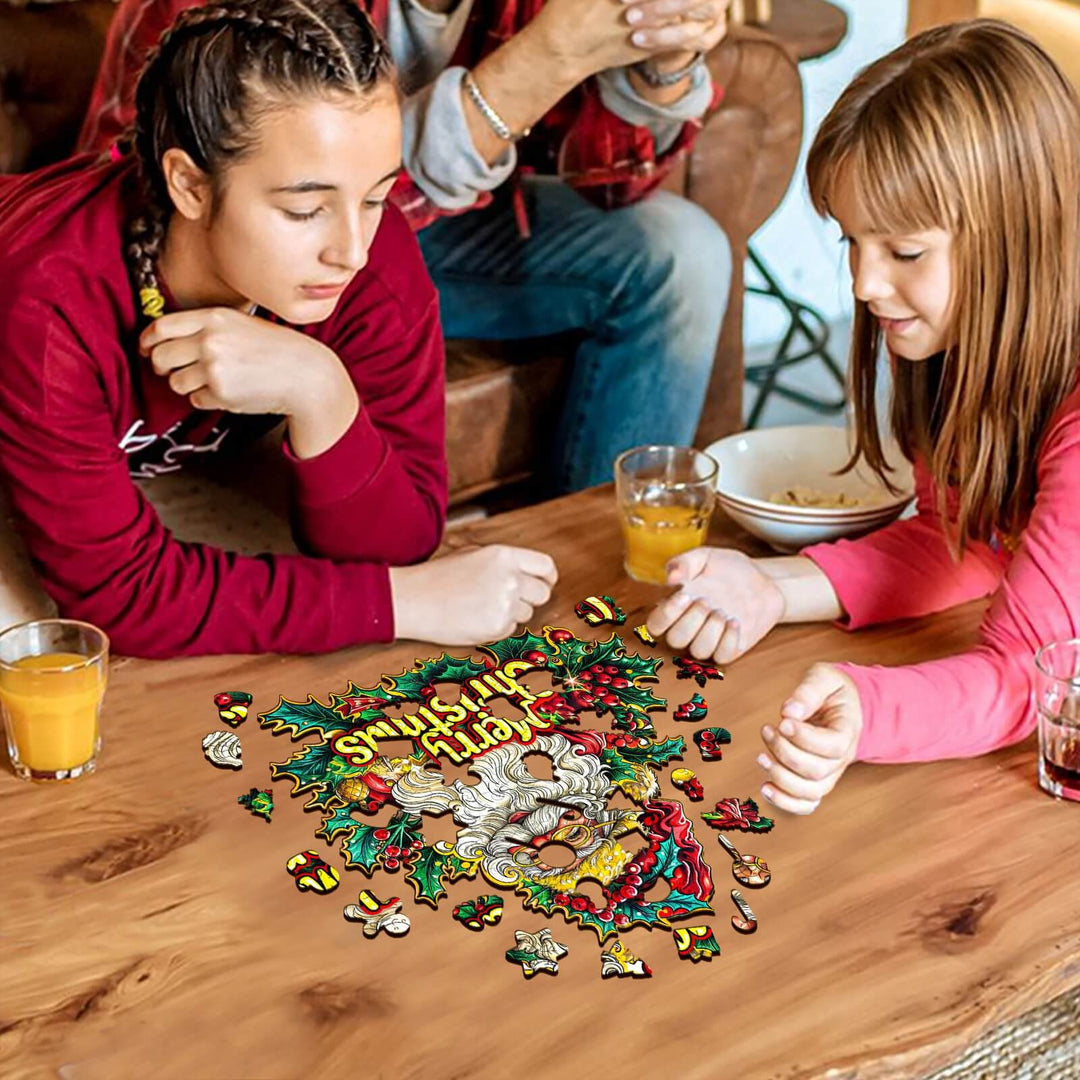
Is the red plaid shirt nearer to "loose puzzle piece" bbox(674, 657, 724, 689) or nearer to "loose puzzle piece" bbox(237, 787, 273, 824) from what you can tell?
"loose puzzle piece" bbox(674, 657, 724, 689)

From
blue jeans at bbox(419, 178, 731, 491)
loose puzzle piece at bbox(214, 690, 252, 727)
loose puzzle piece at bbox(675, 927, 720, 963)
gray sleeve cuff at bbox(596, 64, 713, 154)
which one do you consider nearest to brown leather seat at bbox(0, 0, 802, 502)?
blue jeans at bbox(419, 178, 731, 491)

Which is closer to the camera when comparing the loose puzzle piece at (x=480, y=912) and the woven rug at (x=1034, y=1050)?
the loose puzzle piece at (x=480, y=912)

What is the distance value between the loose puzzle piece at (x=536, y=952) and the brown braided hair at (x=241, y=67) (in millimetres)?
713

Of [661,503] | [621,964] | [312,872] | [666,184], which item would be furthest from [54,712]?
[666,184]

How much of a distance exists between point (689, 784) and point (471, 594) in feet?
1.09

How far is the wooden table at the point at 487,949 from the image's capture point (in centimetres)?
101

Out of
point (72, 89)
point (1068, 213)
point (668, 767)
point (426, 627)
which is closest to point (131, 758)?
point (426, 627)

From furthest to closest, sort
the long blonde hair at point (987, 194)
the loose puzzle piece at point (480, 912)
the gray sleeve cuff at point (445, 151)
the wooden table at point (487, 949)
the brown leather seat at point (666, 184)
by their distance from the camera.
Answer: the brown leather seat at point (666, 184) → the gray sleeve cuff at point (445, 151) → the long blonde hair at point (987, 194) → the loose puzzle piece at point (480, 912) → the wooden table at point (487, 949)

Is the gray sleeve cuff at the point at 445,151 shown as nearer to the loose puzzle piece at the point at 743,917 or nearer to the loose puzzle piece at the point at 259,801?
the loose puzzle piece at the point at 259,801

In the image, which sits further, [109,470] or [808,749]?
[109,470]

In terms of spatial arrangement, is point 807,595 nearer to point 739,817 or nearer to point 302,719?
point 739,817

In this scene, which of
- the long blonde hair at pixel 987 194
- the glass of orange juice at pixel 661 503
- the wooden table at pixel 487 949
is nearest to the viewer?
the wooden table at pixel 487 949

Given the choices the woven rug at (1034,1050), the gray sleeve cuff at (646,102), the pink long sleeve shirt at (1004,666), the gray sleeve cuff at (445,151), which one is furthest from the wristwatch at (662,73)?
the woven rug at (1034,1050)

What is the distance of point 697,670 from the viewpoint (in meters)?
1.43
